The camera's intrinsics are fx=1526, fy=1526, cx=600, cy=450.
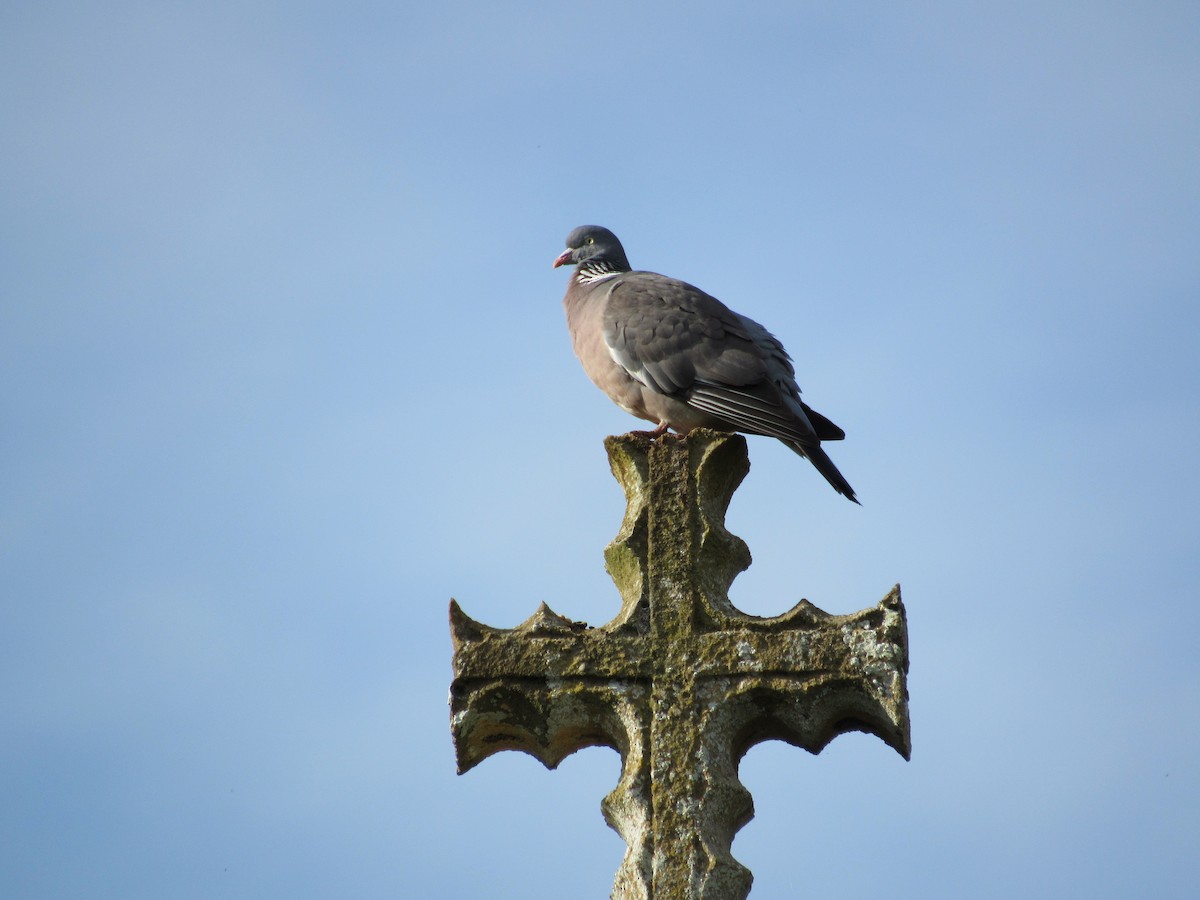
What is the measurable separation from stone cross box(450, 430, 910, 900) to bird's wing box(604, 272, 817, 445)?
1784 mm

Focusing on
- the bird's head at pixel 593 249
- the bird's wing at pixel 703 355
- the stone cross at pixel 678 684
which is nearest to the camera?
the stone cross at pixel 678 684

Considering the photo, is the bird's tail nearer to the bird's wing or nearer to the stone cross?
the bird's wing

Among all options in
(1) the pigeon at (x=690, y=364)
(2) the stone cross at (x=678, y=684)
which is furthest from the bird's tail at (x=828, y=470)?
(2) the stone cross at (x=678, y=684)

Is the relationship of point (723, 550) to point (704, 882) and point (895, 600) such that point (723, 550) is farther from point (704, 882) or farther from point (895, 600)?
point (704, 882)

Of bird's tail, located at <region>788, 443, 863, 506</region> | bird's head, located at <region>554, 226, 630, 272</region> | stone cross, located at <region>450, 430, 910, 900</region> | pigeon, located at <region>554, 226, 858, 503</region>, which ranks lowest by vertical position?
stone cross, located at <region>450, 430, 910, 900</region>

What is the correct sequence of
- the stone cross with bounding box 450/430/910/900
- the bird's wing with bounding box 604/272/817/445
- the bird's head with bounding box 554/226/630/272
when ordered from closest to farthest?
the stone cross with bounding box 450/430/910/900 → the bird's wing with bounding box 604/272/817/445 → the bird's head with bounding box 554/226/630/272

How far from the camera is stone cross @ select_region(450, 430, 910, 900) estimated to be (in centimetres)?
378

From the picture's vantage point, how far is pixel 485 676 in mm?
4047

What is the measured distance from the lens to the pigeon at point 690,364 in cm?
611

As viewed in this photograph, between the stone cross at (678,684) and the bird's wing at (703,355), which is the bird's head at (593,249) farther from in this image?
the stone cross at (678,684)

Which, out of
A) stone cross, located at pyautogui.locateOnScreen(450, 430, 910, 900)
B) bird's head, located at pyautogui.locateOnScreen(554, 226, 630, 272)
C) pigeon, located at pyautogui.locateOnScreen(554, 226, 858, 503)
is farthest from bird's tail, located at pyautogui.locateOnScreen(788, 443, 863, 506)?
bird's head, located at pyautogui.locateOnScreen(554, 226, 630, 272)

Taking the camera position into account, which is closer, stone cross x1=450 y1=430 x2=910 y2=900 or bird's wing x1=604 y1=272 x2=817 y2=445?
stone cross x1=450 y1=430 x2=910 y2=900

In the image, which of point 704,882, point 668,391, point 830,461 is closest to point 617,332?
point 668,391

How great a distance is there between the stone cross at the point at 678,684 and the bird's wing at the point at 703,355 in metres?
1.78
